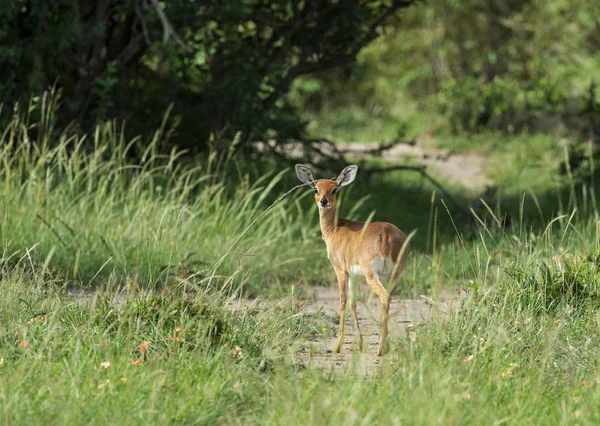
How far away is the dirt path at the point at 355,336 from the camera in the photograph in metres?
4.78

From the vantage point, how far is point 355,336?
578 centimetres

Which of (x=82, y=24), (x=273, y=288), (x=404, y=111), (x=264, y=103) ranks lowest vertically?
(x=404, y=111)

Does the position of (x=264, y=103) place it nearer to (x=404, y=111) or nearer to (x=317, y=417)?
(x=317, y=417)

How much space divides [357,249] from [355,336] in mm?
661

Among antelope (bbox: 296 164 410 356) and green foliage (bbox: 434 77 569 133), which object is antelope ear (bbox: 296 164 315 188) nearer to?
antelope (bbox: 296 164 410 356)

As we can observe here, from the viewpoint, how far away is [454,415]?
13.6 feet

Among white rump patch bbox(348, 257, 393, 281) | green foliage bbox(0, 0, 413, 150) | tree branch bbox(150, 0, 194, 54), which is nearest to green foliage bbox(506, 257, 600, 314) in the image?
white rump patch bbox(348, 257, 393, 281)

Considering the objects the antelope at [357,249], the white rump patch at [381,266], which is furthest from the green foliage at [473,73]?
Result: the white rump patch at [381,266]

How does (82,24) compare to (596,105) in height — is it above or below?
above

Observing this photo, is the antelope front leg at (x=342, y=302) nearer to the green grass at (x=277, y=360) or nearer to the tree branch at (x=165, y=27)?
the green grass at (x=277, y=360)

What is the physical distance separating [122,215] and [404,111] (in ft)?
56.1

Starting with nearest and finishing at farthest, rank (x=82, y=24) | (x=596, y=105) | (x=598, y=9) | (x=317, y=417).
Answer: (x=317, y=417) < (x=82, y=24) < (x=596, y=105) < (x=598, y=9)

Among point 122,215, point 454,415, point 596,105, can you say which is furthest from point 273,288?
point 596,105

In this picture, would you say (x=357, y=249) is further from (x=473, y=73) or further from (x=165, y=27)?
(x=473, y=73)
